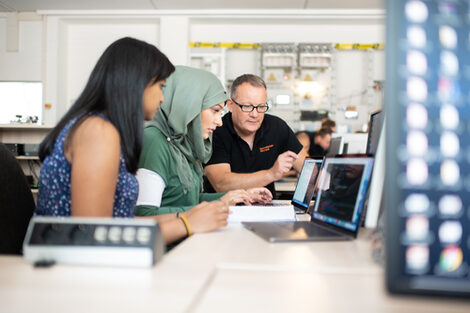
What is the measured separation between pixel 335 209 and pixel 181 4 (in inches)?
210

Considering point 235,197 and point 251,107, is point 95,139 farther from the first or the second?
point 251,107

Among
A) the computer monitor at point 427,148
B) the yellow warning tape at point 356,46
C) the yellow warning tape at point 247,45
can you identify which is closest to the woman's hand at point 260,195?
the computer monitor at point 427,148

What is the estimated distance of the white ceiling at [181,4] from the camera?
5805 mm

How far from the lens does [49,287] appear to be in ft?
2.18

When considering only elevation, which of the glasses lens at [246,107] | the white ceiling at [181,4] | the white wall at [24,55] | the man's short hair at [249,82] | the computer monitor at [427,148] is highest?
the white ceiling at [181,4]

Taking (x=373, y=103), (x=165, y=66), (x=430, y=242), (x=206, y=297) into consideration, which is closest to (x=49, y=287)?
(x=206, y=297)

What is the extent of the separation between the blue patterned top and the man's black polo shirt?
1273 millimetres

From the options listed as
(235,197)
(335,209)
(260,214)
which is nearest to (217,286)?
(335,209)

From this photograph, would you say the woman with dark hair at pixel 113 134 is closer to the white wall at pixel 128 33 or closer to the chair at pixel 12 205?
the chair at pixel 12 205

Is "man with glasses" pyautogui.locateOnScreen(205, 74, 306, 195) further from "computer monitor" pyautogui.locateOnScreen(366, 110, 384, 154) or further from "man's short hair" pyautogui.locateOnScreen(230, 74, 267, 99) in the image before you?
"computer monitor" pyautogui.locateOnScreen(366, 110, 384, 154)

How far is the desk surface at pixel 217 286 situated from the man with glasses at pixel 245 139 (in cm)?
160

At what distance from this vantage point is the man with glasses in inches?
99.7

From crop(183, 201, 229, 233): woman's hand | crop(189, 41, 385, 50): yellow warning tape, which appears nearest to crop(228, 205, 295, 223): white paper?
crop(183, 201, 229, 233): woman's hand

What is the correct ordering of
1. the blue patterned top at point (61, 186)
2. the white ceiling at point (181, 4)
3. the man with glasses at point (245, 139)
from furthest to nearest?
the white ceiling at point (181, 4) → the man with glasses at point (245, 139) → the blue patterned top at point (61, 186)
